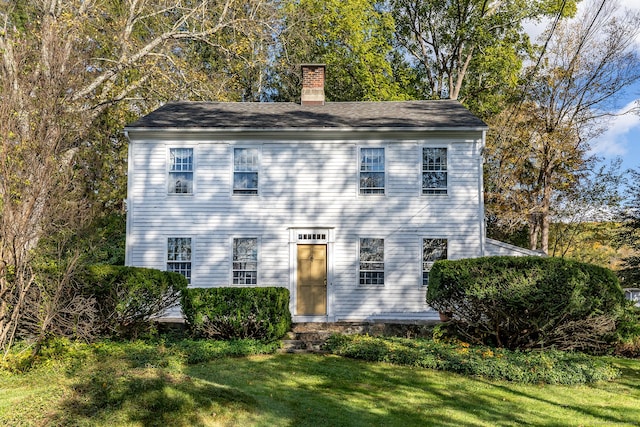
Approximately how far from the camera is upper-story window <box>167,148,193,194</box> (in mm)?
14648

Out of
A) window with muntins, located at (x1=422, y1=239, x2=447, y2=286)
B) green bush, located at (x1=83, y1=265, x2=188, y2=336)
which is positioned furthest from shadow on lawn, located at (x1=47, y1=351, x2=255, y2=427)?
window with muntins, located at (x1=422, y1=239, x2=447, y2=286)

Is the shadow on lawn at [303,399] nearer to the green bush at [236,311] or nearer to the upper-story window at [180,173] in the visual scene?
the green bush at [236,311]

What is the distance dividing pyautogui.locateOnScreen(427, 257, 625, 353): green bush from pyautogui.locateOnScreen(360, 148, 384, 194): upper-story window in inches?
186

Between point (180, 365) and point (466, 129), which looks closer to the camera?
point (180, 365)

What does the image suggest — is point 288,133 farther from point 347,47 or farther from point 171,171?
point 347,47

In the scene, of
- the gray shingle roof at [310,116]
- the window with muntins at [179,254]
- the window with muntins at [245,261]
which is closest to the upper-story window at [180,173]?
the gray shingle roof at [310,116]

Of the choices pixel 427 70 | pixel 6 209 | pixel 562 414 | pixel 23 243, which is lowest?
pixel 562 414

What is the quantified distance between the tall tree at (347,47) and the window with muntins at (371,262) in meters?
12.3

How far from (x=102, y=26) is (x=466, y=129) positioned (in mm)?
13644

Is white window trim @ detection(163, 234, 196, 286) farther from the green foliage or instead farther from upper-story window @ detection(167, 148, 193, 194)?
the green foliage

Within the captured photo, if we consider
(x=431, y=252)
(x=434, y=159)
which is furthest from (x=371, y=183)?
(x=431, y=252)

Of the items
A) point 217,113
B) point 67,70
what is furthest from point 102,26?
point 67,70

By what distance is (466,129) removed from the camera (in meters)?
14.2

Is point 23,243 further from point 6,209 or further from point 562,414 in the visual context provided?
point 562,414
